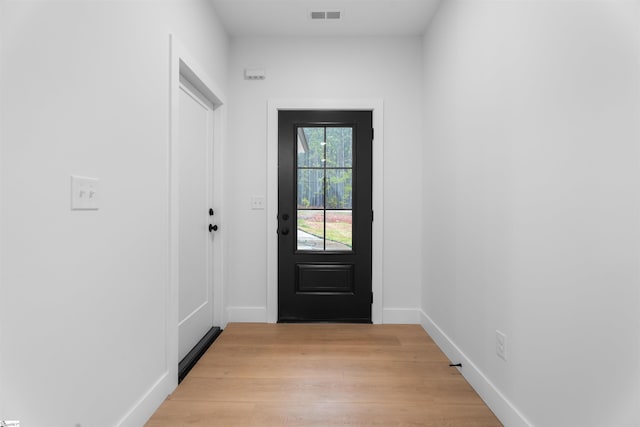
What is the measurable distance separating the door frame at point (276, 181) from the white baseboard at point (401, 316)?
0.06 metres

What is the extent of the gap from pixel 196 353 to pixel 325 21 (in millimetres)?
2815

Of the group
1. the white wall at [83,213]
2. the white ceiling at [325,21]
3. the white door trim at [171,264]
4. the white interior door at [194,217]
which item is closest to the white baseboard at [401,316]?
the white interior door at [194,217]

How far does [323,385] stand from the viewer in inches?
83.0

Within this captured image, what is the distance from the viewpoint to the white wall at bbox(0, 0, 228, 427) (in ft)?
3.33

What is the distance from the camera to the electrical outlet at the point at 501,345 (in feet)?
5.81

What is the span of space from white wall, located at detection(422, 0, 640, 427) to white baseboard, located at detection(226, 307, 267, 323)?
1.71 m

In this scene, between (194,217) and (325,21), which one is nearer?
(194,217)

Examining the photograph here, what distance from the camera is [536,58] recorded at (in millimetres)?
1518

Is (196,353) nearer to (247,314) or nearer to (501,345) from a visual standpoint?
(247,314)

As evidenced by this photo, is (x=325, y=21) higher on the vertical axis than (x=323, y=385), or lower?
higher

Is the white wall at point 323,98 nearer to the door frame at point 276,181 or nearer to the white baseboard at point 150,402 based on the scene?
the door frame at point 276,181

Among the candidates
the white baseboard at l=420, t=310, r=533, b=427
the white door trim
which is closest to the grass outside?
the white baseboard at l=420, t=310, r=533, b=427

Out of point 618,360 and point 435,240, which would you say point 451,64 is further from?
point 618,360

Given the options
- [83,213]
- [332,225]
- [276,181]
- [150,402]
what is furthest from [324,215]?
[83,213]
